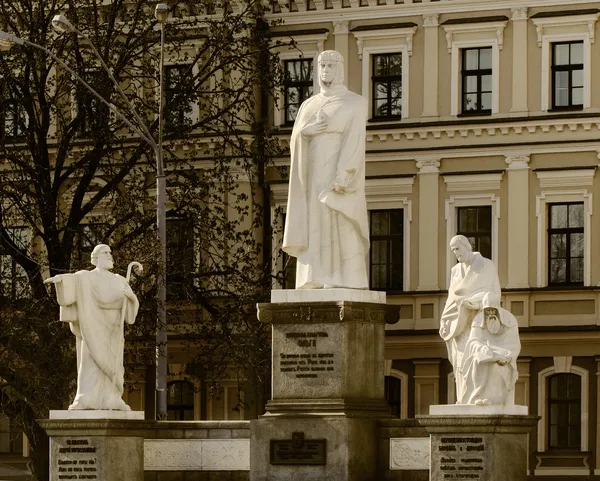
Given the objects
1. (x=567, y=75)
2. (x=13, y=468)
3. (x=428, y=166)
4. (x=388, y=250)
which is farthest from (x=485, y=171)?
(x=13, y=468)

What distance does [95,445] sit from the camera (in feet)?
82.7

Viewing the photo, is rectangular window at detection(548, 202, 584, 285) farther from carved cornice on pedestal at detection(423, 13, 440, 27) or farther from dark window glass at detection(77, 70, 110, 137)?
dark window glass at detection(77, 70, 110, 137)

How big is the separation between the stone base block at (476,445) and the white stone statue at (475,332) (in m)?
0.29

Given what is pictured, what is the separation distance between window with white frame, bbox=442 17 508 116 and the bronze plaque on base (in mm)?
26640

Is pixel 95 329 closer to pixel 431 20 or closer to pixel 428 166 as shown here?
pixel 428 166

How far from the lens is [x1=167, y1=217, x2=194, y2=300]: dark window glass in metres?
40.1

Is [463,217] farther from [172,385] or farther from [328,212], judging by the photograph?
[328,212]

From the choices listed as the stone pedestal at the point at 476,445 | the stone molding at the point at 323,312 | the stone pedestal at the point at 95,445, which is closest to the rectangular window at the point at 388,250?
the stone pedestal at the point at 95,445

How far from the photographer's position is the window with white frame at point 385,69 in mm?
51344

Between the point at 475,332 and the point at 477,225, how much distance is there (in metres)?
26.7

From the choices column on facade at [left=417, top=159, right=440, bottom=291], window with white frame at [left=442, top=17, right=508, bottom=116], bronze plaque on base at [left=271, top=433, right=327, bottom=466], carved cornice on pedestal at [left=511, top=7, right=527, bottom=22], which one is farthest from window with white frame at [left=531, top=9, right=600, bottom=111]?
bronze plaque on base at [left=271, top=433, right=327, bottom=466]

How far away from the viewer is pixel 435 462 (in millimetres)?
23562

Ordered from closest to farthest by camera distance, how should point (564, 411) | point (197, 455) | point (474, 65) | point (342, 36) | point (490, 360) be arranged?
point (490, 360), point (197, 455), point (564, 411), point (474, 65), point (342, 36)

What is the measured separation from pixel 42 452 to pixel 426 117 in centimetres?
1562
